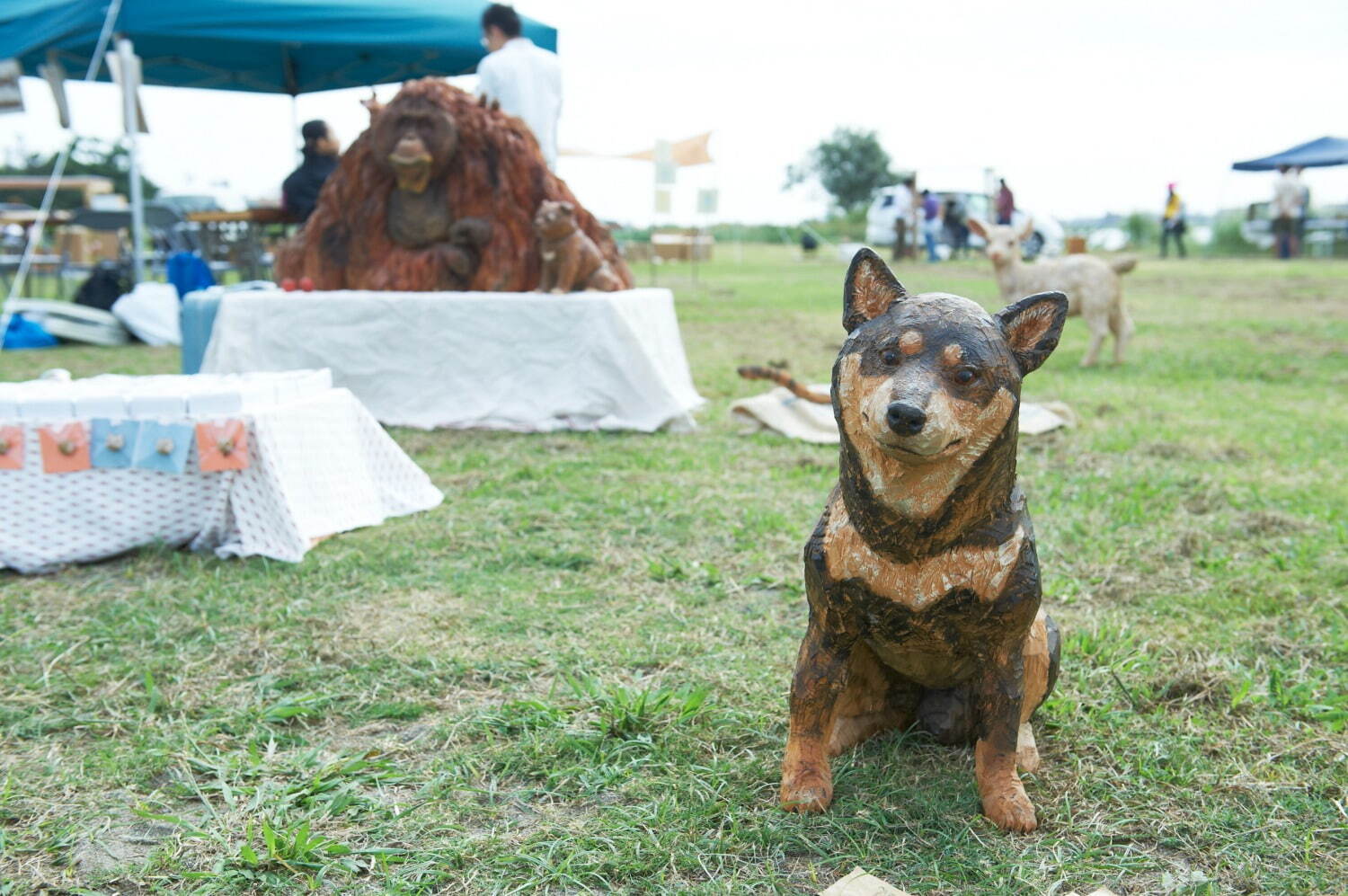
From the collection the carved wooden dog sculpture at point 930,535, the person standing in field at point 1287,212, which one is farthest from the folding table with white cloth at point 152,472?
the person standing in field at point 1287,212

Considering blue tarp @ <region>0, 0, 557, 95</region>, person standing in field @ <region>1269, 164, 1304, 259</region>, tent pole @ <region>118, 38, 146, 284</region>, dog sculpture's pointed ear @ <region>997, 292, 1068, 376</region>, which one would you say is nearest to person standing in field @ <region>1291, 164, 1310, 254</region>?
person standing in field @ <region>1269, 164, 1304, 259</region>

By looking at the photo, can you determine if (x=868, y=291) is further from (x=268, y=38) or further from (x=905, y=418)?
(x=268, y=38)

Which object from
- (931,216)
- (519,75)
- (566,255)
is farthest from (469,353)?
(931,216)

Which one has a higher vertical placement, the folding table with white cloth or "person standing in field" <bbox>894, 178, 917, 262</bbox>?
"person standing in field" <bbox>894, 178, 917, 262</bbox>

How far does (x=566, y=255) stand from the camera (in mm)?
5562

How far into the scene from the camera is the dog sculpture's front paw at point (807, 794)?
1929mm

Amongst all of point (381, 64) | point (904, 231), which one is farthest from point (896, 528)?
point (904, 231)

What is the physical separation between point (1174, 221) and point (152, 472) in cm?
2389

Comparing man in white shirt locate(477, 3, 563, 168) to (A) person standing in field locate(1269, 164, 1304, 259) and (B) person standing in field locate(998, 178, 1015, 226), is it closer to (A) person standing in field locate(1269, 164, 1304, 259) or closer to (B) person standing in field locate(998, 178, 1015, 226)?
(B) person standing in field locate(998, 178, 1015, 226)

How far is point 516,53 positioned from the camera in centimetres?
640

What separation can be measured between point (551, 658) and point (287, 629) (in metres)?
0.73

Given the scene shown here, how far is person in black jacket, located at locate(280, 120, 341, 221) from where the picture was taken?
7863 mm

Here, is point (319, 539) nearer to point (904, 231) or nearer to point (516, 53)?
point (516, 53)

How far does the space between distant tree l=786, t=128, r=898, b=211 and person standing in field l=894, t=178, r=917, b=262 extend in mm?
26698
